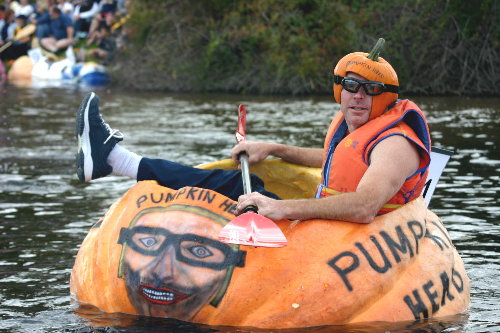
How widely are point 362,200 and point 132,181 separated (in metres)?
5.12

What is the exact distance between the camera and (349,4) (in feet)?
64.5

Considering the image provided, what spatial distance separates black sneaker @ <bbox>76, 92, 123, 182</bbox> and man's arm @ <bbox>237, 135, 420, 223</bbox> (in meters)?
1.17

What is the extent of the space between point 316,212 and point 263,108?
11921 millimetres

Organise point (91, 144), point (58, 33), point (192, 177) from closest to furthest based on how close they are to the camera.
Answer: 1. point (192, 177)
2. point (91, 144)
3. point (58, 33)

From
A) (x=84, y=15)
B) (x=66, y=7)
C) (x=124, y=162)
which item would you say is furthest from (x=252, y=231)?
(x=66, y=7)

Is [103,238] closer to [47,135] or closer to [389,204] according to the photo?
[389,204]

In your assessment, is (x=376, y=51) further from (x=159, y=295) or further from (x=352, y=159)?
(x=159, y=295)

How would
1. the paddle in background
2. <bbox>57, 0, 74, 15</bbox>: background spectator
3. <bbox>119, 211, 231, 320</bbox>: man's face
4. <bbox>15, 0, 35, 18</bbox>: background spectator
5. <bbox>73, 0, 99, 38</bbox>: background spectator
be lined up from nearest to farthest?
the paddle in background, <bbox>119, 211, 231, 320</bbox>: man's face, <bbox>73, 0, 99, 38</bbox>: background spectator, <bbox>57, 0, 74, 15</bbox>: background spectator, <bbox>15, 0, 35, 18</bbox>: background spectator

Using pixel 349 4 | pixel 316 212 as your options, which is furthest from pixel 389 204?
pixel 349 4

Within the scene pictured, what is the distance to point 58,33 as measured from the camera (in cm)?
2552

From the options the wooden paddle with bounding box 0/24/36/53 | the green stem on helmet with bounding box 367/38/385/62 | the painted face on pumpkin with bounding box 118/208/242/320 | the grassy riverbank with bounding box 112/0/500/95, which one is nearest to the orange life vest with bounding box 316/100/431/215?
the green stem on helmet with bounding box 367/38/385/62

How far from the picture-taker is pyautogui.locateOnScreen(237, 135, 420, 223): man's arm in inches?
178

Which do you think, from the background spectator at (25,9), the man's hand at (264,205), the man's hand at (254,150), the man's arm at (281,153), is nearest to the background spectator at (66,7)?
the background spectator at (25,9)

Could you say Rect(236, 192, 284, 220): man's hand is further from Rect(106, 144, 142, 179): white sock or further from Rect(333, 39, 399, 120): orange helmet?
Rect(106, 144, 142, 179): white sock
